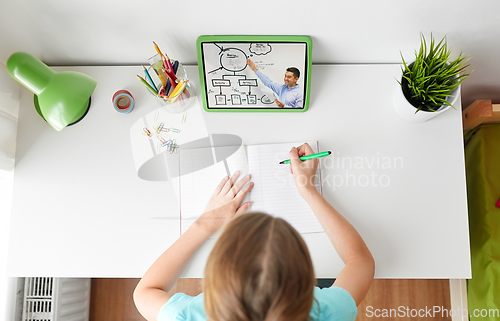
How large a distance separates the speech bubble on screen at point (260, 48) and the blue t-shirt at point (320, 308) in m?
0.54

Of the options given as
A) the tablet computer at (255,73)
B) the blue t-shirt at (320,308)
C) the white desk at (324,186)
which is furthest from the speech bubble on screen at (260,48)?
the blue t-shirt at (320,308)

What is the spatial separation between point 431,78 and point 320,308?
0.56m

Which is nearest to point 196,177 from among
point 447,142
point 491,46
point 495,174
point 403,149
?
point 403,149

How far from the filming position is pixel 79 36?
2.60 ft

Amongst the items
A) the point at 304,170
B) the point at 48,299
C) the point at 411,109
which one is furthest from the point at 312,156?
the point at 48,299

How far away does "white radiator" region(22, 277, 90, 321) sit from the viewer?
3.16 ft

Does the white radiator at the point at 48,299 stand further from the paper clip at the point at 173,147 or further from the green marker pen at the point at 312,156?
the green marker pen at the point at 312,156

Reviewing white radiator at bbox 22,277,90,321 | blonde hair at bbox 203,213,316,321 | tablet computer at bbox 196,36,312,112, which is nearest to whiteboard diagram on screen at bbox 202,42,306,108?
tablet computer at bbox 196,36,312,112

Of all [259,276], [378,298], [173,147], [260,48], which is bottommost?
[378,298]

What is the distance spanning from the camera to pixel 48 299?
994 mm

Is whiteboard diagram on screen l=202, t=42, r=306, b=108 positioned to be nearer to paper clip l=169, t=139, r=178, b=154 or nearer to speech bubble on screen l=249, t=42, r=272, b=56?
speech bubble on screen l=249, t=42, r=272, b=56

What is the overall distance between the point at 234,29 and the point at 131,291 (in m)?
1.03

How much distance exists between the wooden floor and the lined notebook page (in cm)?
62

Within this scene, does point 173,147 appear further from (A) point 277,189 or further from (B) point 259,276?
(B) point 259,276
